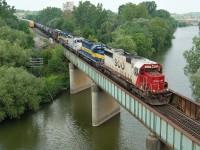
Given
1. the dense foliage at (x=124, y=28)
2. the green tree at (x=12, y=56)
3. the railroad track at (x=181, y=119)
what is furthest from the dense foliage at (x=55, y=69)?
the railroad track at (x=181, y=119)

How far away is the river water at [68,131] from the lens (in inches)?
1467

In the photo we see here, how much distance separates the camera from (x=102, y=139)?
39.0 m

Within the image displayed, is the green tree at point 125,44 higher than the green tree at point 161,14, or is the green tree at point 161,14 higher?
the green tree at point 161,14

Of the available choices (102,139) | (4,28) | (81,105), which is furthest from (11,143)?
(4,28)

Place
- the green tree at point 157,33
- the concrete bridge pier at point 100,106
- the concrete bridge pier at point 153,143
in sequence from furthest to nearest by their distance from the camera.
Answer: the green tree at point 157,33 → the concrete bridge pier at point 100,106 → the concrete bridge pier at point 153,143

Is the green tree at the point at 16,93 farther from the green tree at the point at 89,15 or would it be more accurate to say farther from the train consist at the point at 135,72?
the green tree at the point at 89,15

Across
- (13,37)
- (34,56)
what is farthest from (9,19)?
(34,56)

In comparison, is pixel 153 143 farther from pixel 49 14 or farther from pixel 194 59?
pixel 49 14

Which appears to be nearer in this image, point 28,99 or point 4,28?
point 28,99

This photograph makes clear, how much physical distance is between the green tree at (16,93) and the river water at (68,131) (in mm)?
1843

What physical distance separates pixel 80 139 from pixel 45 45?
137 feet

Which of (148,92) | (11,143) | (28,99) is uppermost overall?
(148,92)

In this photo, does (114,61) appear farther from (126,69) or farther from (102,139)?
(102,139)

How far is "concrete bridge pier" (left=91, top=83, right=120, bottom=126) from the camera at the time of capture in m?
42.7
